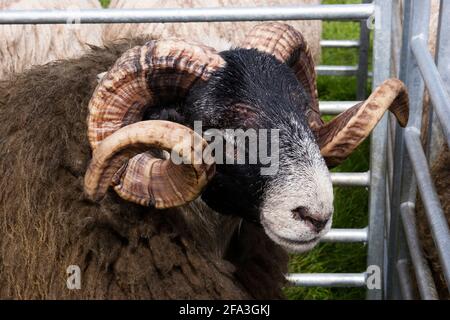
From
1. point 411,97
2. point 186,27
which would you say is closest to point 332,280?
point 411,97

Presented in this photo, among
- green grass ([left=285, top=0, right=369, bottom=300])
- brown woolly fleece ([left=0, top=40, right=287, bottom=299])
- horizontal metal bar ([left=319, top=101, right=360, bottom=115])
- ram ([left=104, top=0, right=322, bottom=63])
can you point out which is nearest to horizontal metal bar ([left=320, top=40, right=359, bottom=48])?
green grass ([left=285, top=0, right=369, bottom=300])

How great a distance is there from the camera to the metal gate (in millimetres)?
2357

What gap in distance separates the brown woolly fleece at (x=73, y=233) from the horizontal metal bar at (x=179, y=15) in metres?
0.36

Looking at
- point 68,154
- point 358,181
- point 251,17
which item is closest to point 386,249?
point 358,181

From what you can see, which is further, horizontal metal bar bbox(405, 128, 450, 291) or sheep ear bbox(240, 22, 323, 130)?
sheep ear bbox(240, 22, 323, 130)

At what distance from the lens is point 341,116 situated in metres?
2.38

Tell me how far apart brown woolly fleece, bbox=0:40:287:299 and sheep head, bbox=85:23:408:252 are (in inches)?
5.8

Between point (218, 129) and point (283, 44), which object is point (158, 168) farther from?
point (283, 44)

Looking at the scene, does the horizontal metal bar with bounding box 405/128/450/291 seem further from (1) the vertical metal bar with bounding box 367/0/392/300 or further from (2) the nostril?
(2) the nostril

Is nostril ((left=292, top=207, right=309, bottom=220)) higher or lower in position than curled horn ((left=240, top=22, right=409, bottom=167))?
lower

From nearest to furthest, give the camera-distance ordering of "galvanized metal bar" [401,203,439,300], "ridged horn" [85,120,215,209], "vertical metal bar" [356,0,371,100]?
1. "ridged horn" [85,120,215,209]
2. "galvanized metal bar" [401,203,439,300]
3. "vertical metal bar" [356,0,371,100]

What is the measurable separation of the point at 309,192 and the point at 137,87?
60 cm

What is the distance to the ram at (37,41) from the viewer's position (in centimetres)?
360

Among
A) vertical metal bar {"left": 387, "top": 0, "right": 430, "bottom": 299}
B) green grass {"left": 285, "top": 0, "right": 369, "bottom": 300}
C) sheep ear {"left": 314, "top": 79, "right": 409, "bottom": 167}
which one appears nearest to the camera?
sheep ear {"left": 314, "top": 79, "right": 409, "bottom": 167}
